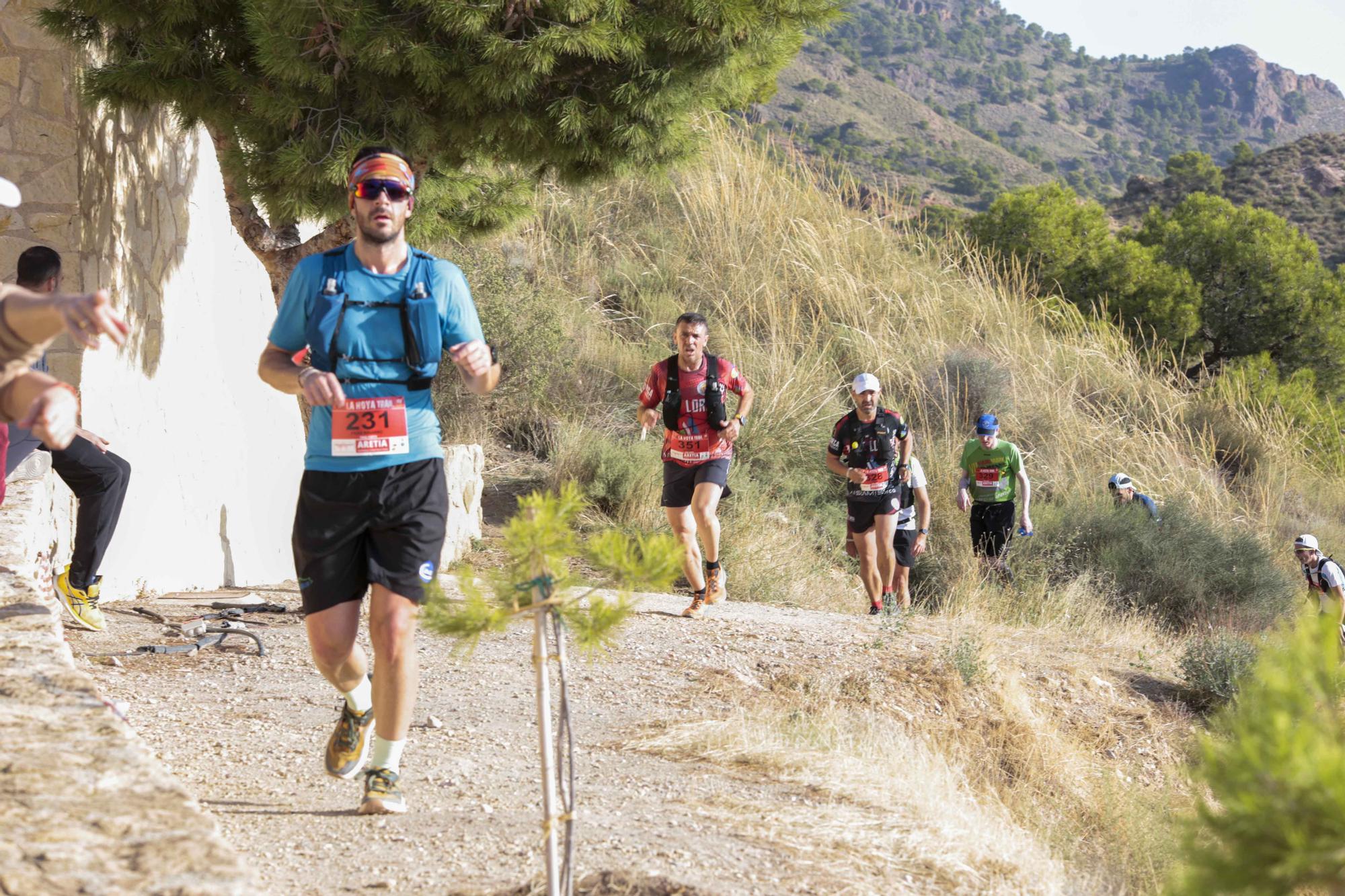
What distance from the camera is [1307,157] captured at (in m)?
38.3

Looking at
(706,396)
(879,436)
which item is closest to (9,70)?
(706,396)

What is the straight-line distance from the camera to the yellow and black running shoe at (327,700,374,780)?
3785mm

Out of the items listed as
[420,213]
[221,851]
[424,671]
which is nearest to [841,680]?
[424,671]

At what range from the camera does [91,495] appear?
5.84 m

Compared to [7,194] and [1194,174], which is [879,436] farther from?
[1194,174]

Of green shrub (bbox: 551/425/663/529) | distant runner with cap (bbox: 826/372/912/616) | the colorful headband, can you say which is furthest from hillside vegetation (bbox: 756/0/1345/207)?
the colorful headband

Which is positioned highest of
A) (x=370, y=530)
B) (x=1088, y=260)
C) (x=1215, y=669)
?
(x=1088, y=260)

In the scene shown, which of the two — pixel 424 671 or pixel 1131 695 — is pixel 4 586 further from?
pixel 1131 695

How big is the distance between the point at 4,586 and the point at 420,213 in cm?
421

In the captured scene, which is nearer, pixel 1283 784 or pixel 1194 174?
pixel 1283 784

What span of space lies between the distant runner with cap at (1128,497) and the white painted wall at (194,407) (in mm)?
8131

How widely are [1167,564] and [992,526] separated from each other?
2.29 meters

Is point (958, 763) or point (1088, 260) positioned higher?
point (1088, 260)

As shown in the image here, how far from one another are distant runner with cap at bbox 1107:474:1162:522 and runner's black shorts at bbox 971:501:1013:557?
7.79 ft
